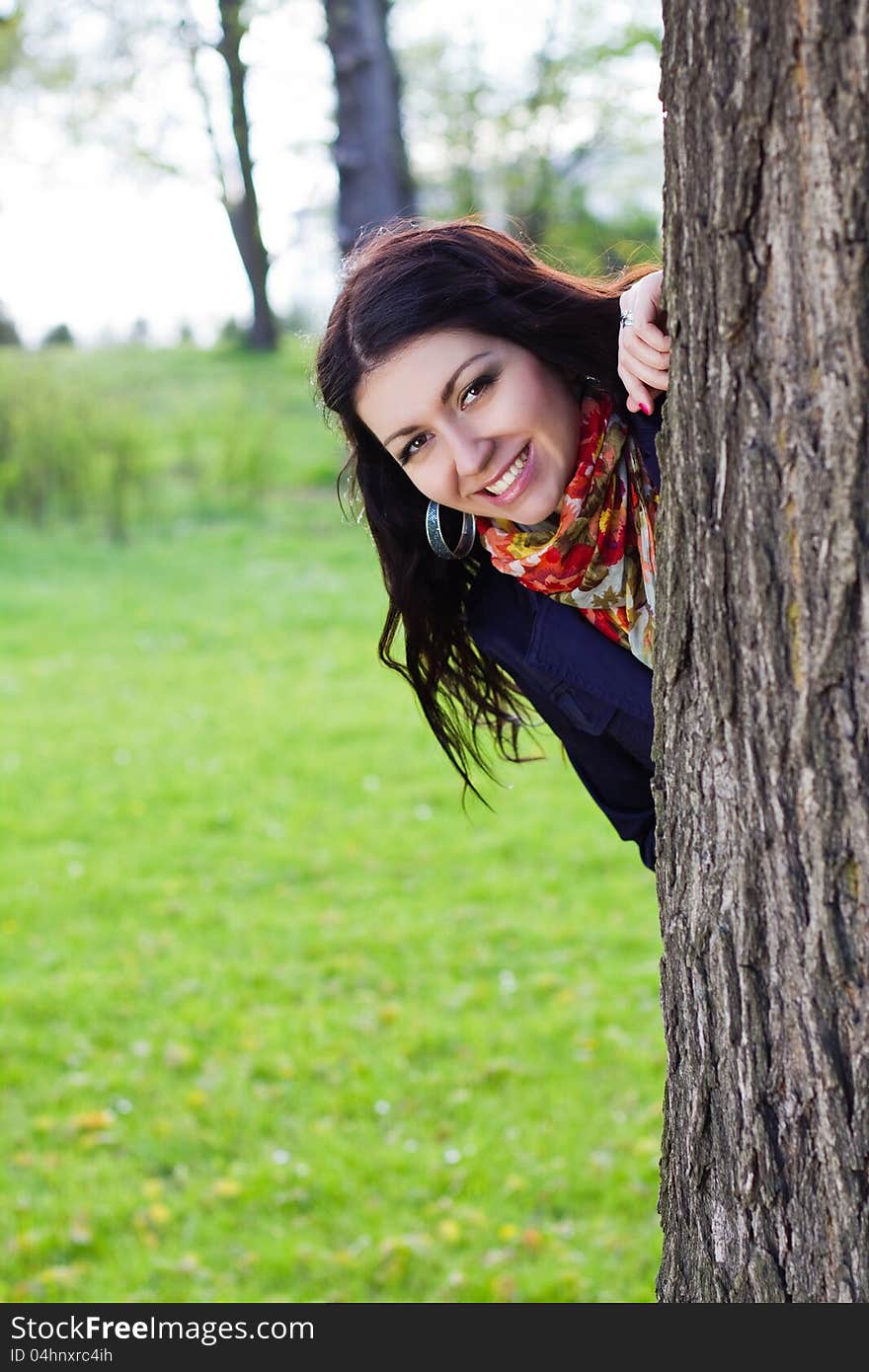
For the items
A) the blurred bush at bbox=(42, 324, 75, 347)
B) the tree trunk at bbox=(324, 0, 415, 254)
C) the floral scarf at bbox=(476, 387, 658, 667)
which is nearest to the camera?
the floral scarf at bbox=(476, 387, 658, 667)

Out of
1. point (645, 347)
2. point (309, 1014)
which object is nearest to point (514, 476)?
point (645, 347)

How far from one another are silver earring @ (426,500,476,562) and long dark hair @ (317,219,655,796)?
61 millimetres

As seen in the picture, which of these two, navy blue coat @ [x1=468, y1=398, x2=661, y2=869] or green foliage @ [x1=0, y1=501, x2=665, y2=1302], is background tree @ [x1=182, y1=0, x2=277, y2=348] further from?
navy blue coat @ [x1=468, y1=398, x2=661, y2=869]

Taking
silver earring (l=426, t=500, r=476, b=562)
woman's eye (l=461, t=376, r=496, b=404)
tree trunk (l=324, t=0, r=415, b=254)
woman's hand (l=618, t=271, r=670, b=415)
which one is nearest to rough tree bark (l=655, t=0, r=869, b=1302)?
woman's hand (l=618, t=271, r=670, b=415)

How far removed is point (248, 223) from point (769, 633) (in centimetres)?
2326

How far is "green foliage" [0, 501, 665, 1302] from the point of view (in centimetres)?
401

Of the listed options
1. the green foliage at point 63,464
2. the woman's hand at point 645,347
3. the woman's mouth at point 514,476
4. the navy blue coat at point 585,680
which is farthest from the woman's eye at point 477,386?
the green foliage at point 63,464

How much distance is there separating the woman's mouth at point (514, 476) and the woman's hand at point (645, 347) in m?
0.35

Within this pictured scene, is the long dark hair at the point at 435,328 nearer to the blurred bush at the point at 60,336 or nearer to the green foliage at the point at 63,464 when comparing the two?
the green foliage at the point at 63,464

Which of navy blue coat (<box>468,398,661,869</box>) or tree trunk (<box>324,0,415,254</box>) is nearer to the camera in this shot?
navy blue coat (<box>468,398,661,869</box>)

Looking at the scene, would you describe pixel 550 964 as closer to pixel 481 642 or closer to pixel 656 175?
pixel 481 642

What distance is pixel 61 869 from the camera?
21.7 ft

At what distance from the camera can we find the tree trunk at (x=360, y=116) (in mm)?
10469
